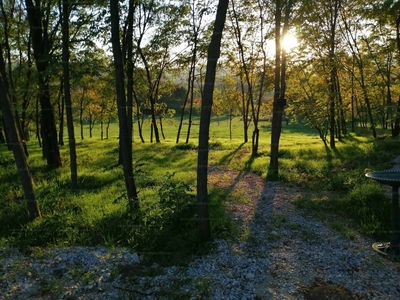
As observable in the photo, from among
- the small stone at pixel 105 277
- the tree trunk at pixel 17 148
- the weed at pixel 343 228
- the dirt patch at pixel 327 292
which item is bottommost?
the dirt patch at pixel 327 292

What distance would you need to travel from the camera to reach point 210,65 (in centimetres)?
564

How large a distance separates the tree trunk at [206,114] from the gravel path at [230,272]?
72 centimetres

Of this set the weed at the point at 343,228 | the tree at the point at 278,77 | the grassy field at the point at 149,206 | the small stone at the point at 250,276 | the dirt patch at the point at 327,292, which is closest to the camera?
the dirt patch at the point at 327,292

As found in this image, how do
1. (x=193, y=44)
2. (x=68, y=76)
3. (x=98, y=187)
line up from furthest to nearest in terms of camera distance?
(x=193, y=44)
(x=98, y=187)
(x=68, y=76)

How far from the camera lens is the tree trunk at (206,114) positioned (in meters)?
5.49

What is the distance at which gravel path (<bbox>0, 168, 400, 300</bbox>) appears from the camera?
185 inches

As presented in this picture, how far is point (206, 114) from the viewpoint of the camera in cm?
579

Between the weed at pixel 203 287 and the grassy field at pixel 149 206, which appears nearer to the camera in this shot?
the weed at pixel 203 287

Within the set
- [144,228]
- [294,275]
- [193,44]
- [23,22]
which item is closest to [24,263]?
[144,228]

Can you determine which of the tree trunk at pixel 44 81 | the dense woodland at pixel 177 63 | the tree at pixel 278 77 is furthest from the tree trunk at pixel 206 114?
the tree trunk at pixel 44 81

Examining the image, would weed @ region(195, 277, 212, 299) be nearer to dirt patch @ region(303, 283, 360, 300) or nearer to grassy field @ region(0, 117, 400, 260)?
grassy field @ region(0, 117, 400, 260)

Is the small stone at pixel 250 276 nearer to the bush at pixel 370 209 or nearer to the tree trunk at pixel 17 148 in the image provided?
the bush at pixel 370 209

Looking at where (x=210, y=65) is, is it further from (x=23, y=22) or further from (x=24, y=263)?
(x=23, y=22)

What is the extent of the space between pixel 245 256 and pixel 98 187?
675cm
